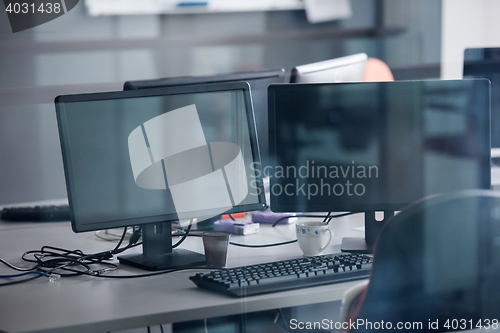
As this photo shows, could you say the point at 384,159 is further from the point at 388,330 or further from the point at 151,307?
the point at 151,307

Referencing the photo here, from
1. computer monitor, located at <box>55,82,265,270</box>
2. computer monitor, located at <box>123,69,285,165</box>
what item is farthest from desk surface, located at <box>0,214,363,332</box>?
computer monitor, located at <box>123,69,285,165</box>

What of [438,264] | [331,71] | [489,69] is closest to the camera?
[438,264]

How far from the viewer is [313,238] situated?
130 centimetres

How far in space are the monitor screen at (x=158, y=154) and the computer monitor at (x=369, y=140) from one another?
91mm

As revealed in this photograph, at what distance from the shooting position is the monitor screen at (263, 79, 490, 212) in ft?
4.43

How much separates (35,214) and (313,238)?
1.00 m

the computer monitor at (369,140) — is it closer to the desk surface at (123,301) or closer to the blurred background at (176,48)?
the desk surface at (123,301)

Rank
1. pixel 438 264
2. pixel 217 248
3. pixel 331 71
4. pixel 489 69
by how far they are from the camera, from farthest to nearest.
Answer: pixel 489 69 → pixel 331 71 → pixel 217 248 → pixel 438 264

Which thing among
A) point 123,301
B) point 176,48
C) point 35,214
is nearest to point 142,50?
point 176,48

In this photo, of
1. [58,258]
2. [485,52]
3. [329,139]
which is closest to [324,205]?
[329,139]

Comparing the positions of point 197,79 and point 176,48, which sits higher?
Result: point 176,48

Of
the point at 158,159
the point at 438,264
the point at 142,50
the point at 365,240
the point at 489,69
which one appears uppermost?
the point at 142,50

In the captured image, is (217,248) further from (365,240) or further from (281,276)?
(365,240)

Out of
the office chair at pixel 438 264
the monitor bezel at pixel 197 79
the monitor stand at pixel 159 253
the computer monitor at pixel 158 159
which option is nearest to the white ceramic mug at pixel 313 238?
the computer monitor at pixel 158 159
